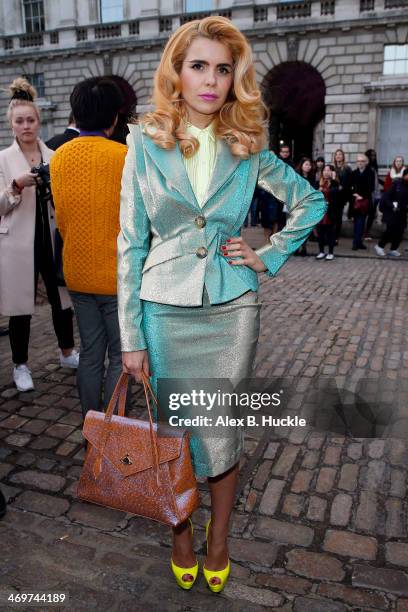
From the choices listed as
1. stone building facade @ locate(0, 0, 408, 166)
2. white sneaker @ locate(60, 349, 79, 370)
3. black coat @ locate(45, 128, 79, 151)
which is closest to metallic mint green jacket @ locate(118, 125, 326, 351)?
black coat @ locate(45, 128, 79, 151)

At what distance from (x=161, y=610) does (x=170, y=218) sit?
1.50m

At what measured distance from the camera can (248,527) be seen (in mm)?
2518

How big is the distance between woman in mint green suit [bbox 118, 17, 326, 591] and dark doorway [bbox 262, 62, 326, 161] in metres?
19.5

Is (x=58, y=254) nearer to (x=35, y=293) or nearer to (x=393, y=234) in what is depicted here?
(x=35, y=293)

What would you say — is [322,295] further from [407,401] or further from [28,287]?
[28,287]

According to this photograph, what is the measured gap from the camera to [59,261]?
3420 mm

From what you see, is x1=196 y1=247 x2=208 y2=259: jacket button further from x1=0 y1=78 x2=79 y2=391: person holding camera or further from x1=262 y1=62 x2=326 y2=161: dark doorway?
x1=262 y1=62 x2=326 y2=161: dark doorway

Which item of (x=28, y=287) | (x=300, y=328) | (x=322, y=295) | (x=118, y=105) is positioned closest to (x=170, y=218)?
(x=118, y=105)

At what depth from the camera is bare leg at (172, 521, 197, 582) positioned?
2.09 metres

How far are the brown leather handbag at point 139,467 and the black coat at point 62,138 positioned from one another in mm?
2407

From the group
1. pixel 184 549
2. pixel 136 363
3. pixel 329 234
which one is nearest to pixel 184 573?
pixel 184 549

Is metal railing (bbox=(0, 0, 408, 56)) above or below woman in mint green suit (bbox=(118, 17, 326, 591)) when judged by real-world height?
above

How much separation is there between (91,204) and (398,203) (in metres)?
9.37

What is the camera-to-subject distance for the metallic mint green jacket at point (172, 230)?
1799mm
